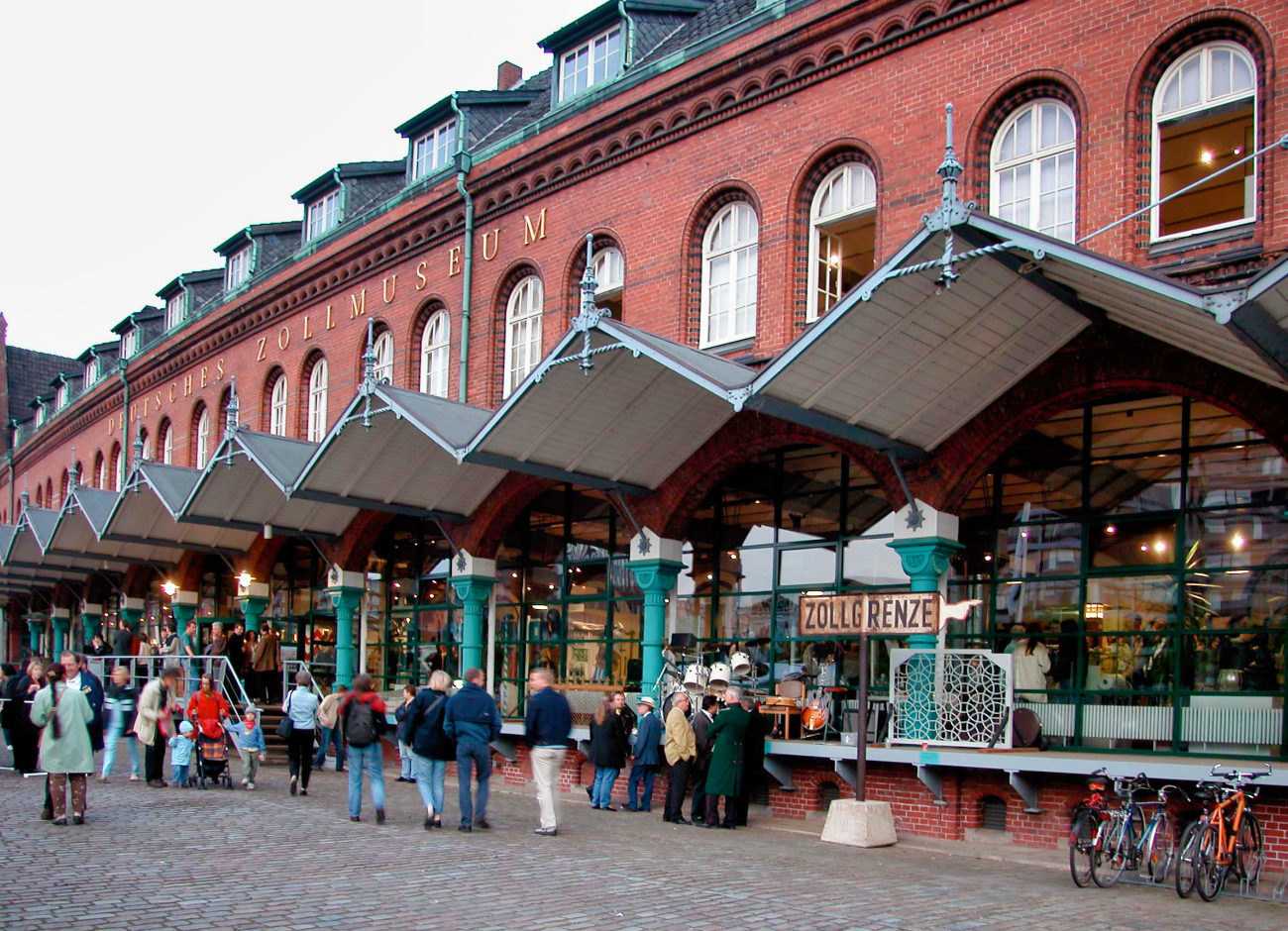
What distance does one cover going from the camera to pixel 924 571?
50.8ft

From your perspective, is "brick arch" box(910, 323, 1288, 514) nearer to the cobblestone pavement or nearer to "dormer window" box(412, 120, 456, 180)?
the cobblestone pavement

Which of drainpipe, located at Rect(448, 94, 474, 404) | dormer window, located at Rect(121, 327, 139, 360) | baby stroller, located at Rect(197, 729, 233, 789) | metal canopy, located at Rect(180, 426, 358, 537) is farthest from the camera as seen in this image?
dormer window, located at Rect(121, 327, 139, 360)

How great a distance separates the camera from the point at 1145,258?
14211 millimetres

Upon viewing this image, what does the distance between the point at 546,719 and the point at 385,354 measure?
13.7 m

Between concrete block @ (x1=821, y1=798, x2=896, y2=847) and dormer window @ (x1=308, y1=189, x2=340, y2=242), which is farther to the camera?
dormer window @ (x1=308, y1=189, x2=340, y2=242)

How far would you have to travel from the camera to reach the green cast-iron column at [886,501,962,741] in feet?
48.7

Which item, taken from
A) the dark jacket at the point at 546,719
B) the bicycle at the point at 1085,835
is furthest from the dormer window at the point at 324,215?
the bicycle at the point at 1085,835

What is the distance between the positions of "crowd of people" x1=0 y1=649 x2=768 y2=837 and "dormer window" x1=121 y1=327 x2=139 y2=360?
2121 cm

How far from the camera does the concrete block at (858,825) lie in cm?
1348

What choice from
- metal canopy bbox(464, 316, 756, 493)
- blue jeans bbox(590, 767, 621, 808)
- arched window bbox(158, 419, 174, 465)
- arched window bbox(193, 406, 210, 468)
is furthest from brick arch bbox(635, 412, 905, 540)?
arched window bbox(158, 419, 174, 465)

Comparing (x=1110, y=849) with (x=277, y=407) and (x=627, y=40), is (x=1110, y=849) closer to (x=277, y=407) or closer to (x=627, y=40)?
(x=627, y=40)

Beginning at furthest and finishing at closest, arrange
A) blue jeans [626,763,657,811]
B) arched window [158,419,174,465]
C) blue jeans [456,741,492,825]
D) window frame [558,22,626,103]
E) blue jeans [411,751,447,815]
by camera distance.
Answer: arched window [158,419,174,465] → window frame [558,22,626,103] → blue jeans [626,763,657,811] → blue jeans [411,751,447,815] → blue jeans [456,741,492,825]

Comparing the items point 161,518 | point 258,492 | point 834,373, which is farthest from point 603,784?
point 161,518

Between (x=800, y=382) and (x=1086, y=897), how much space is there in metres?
5.77
